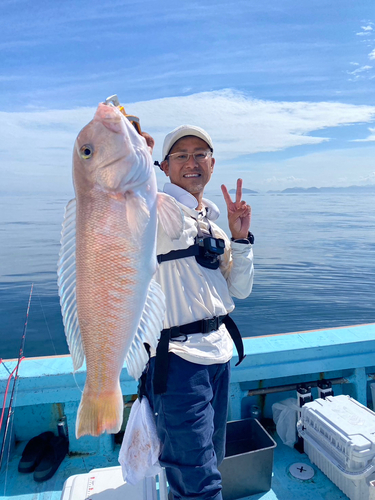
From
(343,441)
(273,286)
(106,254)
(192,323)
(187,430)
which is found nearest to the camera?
(106,254)

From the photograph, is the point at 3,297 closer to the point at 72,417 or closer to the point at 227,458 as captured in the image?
the point at 72,417

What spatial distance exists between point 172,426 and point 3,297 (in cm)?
948

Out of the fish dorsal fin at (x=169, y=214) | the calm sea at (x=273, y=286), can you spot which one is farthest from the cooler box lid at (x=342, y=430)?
the calm sea at (x=273, y=286)

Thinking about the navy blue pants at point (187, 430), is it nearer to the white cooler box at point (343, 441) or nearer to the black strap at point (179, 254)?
the black strap at point (179, 254)

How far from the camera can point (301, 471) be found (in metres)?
3.20

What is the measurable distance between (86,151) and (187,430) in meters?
1.50

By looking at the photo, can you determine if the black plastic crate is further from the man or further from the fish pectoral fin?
→ the fish pectoral fin

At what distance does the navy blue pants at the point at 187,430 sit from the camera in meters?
1.98

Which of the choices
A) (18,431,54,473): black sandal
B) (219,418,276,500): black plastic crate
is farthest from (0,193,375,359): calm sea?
(219,418,276,500): black plastic crate

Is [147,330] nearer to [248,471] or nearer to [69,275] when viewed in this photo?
[69,275]

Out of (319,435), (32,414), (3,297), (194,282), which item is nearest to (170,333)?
(194,282)

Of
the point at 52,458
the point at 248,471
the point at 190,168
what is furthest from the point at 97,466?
the point at 190,168

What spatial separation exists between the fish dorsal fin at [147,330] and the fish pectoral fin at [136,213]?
0.31m

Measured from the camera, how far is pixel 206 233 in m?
2.35
